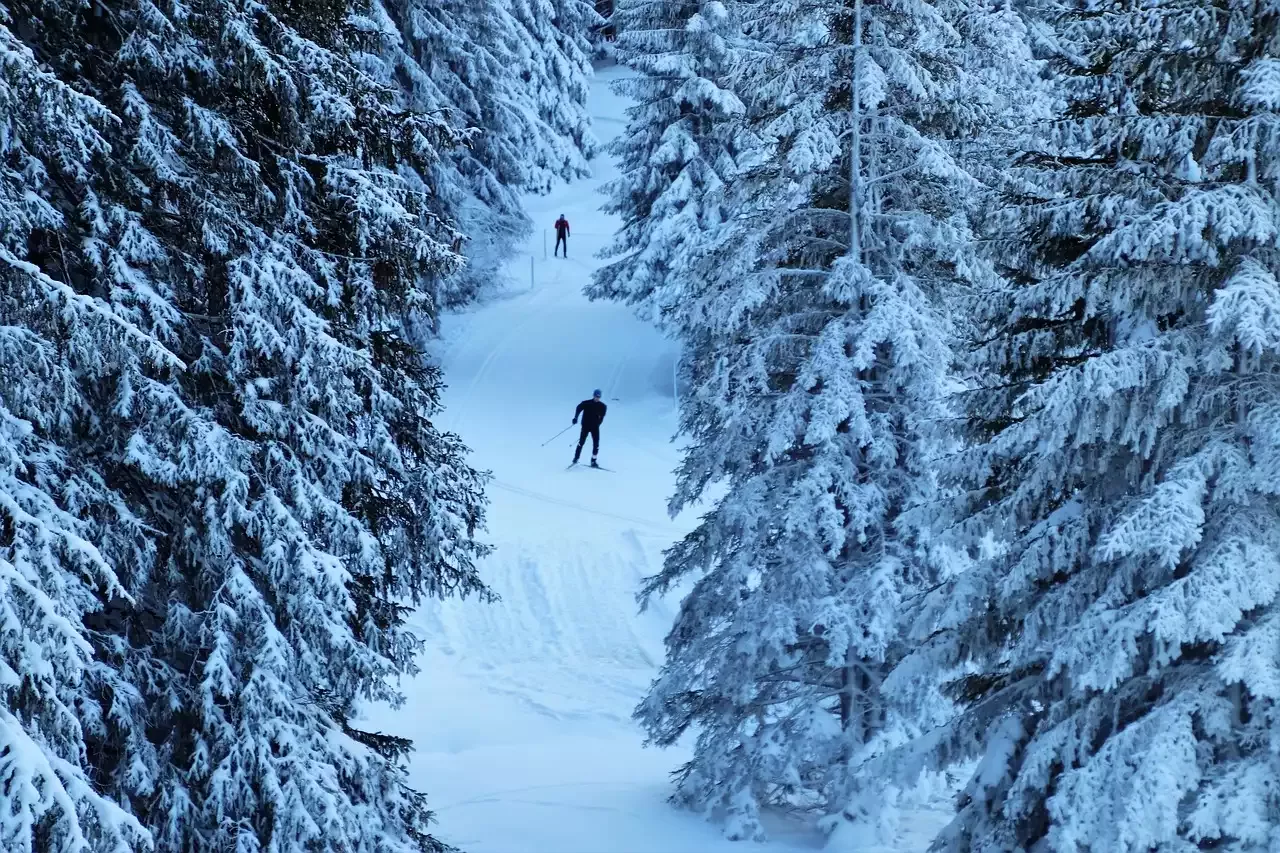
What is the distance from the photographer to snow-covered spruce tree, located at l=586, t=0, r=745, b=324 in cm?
2450

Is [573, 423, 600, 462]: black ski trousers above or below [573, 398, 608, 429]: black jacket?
below

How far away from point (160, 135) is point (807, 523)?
21.2ft

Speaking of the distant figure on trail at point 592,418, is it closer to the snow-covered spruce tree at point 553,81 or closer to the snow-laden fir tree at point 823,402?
the snow-covered spruce tree at point 553,81

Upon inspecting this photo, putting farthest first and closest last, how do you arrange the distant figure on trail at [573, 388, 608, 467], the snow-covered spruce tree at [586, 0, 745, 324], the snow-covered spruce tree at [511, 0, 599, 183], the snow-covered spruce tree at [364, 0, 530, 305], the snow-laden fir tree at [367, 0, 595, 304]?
1. the snow-covered spruce tree at [511, 0, 599, 183]
2. the snow-covered spruce tree at [586, 0, 745, 324]
3. the snow-laden fir tree at [367, 0, 595, 304]
4. the snow-covered spruce tree at [364, 0, 530, 305]
5. the distant figure on trail at [573, 388, 608, 467]

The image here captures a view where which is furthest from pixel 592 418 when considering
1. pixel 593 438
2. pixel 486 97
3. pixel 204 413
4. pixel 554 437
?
pixel 204 413

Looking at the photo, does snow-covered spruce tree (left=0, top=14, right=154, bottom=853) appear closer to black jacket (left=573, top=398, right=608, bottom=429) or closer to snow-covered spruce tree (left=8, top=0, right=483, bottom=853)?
snow-covered spruce tree (left=8, top=0, right=483, bottom=853)

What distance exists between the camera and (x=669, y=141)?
25266 mm

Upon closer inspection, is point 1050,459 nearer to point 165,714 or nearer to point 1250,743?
point 1250,743

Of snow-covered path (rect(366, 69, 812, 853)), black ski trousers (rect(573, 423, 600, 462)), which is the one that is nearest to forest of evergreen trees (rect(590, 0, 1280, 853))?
snow-covered path (rect(366, 69, 812, 853))

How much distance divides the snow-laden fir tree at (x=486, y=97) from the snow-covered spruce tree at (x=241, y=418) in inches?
585

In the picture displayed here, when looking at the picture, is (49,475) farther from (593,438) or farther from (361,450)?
(593,438)

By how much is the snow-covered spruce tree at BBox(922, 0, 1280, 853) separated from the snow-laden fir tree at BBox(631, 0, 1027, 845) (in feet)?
9.95

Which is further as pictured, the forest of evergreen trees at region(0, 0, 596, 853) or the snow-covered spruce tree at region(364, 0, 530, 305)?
the snow-covered spruce tree at region(364, 0, 530, 305)

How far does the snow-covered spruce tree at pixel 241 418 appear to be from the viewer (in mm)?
6668
